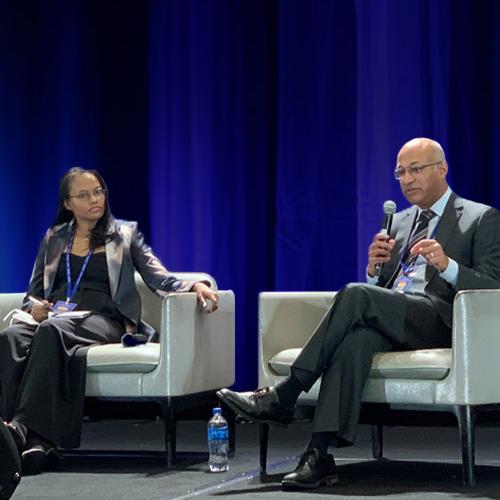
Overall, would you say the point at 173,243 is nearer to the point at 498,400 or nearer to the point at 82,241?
the point at 82,241

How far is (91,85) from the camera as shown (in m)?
6.70

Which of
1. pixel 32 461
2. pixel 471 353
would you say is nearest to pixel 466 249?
pixel 471 353

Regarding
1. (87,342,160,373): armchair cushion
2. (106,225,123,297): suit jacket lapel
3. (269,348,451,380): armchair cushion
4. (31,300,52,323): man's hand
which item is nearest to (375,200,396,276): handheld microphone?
(269,348,451,380): armchair cushion

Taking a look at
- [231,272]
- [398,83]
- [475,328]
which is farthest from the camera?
[231,272]

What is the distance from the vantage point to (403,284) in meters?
4.14

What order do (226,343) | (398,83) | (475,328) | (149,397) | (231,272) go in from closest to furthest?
(475,328) < (149,397) < (226,343) < (398,83) < (231,272)

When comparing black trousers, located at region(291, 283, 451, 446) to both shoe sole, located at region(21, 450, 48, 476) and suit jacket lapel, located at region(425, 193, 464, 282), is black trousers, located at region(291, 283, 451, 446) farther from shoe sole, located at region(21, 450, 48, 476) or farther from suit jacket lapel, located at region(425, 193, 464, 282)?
shoe sole, located at region(21, 450, 48, 476)

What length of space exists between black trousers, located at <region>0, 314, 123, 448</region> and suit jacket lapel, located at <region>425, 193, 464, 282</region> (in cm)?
129

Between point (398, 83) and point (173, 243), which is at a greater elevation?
point (398, 83)

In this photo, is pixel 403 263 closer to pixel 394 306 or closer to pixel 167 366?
pixel 394 306

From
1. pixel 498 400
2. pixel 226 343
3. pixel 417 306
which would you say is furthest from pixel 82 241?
pixel 498 400

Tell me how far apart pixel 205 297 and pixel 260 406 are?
0.73 metres

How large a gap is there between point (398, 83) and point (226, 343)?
183 centimetres

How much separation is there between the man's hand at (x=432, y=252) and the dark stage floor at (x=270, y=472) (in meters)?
0.71
